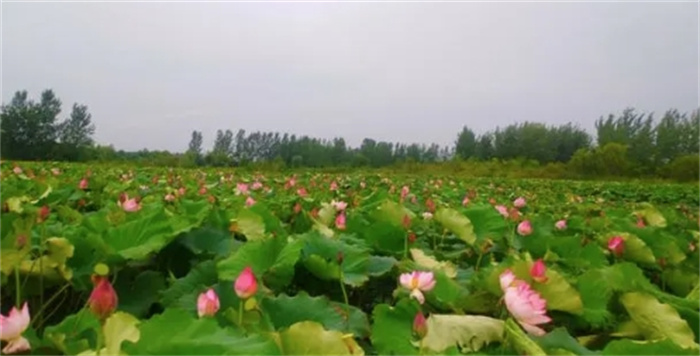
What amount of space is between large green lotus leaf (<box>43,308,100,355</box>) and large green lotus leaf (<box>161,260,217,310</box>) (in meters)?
0.16

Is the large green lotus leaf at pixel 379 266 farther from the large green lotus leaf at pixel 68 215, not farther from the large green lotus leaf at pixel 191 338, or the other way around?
the large green lotus leaf at pixel 68 215

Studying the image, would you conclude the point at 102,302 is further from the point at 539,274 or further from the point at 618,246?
the point at 618,246

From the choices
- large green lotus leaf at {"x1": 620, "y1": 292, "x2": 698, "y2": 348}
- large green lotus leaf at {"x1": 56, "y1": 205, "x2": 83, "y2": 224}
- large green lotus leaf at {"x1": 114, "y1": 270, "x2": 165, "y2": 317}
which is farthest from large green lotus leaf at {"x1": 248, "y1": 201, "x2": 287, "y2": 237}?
large green lotus leaf at {"x1": 620, "y1": 292, "x2": 698, "y2": 348}

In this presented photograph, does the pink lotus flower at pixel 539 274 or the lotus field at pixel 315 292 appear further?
the pink lotus flower at pixel 539 274

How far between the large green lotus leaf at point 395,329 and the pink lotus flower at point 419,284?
35mm

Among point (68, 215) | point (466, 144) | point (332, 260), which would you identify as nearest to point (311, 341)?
point (332, 260)

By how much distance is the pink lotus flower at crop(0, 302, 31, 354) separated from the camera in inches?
21.9

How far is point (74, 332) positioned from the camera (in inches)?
24.9

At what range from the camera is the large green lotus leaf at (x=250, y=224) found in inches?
43.7

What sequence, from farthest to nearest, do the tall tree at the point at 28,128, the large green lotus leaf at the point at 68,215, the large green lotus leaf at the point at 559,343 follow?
the tall tree at the point at 28,128 < the large green lotus leaf at the point at 68,215 < the large green lotus leaf at the point at 559,343

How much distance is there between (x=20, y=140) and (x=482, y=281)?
79.1 ft

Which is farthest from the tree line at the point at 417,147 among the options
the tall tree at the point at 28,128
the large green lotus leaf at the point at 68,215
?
the large green lotus leaf at the point at 68,215

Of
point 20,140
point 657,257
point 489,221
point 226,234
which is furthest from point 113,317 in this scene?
point 20,140

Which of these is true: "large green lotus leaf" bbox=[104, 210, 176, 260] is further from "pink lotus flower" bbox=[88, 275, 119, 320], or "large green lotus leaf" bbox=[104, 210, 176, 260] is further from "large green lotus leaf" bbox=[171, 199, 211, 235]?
"pink lotus flower" bbox=[88, 275, 119, 320]
